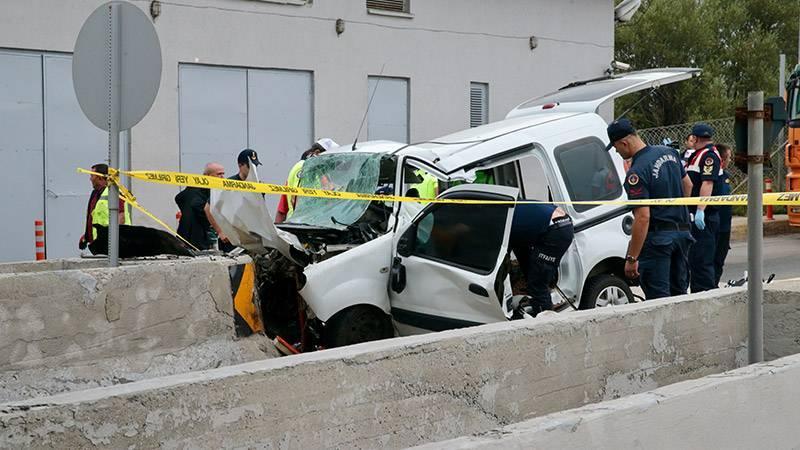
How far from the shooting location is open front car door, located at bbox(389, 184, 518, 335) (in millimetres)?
6801

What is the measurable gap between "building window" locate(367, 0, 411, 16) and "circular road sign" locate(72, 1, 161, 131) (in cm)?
1138

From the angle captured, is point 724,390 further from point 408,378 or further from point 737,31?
point 737,31

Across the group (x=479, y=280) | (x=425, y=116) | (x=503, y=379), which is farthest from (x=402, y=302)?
(x=425, y=116)

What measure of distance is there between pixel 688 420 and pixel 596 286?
4.42 metres

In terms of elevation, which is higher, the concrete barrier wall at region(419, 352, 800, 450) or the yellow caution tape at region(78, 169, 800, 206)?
the yellow caution tape at region(78, 169, 800, 206)

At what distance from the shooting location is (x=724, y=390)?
3.96m

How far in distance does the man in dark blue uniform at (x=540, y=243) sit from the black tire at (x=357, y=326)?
3.41 ft

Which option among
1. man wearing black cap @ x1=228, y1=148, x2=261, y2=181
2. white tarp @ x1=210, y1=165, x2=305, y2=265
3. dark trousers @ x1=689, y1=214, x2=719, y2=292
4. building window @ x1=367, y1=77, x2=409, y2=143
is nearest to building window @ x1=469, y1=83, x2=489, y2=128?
building window @ x1=367, y1=77, x2=409, y2=143

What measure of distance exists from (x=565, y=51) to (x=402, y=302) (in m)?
14.7

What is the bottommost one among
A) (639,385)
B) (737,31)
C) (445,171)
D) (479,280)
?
(639,385)

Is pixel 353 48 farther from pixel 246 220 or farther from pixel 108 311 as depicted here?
pixel 108 311

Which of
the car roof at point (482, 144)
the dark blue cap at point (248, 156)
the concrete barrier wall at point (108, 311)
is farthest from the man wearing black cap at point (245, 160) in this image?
the concrete barrier wall at point (108, 311)

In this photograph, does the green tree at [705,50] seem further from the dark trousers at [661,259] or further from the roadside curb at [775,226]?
the dark trousers at [661,259]

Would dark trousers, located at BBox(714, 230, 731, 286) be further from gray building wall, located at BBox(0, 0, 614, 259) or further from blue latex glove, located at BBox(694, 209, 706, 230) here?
gray building wall, located at BBox(0, 0, 614, 259)
